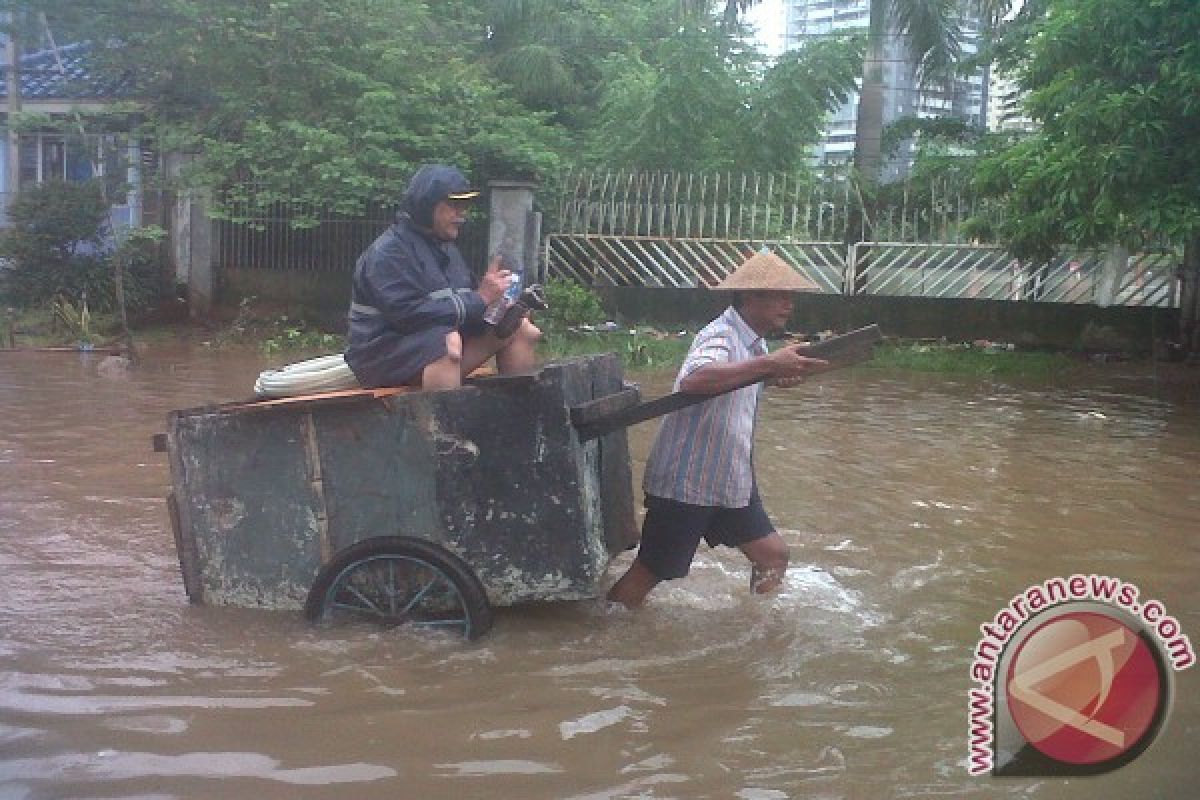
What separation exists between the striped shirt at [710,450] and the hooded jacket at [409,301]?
0.84 metres

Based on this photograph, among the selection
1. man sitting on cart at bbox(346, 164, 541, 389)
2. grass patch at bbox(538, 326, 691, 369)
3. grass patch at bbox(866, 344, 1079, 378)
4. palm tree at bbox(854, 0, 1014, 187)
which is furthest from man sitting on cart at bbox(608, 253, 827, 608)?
palm tree at bbox(854, 0, 1014, 187)

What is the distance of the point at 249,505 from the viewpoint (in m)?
4.76

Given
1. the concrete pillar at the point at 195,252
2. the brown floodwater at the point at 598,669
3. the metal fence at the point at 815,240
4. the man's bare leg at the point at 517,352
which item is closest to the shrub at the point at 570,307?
the metal fence at the point at 815,240

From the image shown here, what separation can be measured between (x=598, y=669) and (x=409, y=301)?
58.1 inches

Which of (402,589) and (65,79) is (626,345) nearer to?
(402,589)

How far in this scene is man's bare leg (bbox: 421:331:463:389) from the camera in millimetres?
4633

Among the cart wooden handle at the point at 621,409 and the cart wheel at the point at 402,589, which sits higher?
the cart wooden handle at the point at 621,409

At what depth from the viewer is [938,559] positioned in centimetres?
618

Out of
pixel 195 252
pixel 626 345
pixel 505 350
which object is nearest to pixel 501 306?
pixel 505 350

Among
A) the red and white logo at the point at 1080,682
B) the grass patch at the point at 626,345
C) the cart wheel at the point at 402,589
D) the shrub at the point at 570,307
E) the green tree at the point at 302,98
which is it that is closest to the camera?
the red and white logo at the point at 1080,682

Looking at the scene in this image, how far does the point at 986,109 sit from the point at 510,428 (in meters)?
25.8

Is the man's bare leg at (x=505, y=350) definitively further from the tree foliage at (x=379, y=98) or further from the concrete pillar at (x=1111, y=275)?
the concrete pillar at (x=1111, y=275)

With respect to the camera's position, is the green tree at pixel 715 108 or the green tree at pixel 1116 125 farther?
the green tree at pixel 715 108

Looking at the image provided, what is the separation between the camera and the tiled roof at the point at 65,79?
17.7m
